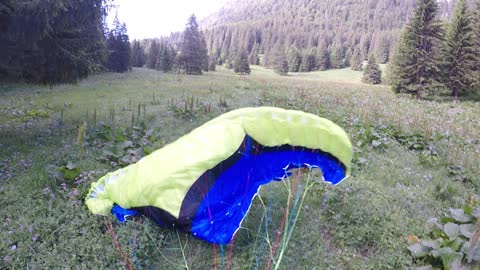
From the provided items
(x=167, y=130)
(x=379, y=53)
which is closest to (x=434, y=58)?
(x=167, y=130)

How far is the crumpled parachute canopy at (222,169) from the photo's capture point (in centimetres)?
346

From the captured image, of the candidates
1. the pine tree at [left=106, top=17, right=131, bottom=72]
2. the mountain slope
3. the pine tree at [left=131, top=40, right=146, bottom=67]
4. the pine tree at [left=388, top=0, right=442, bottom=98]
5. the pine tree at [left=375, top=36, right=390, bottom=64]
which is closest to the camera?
the pine tree at [left=388, top=0, right=442, bottom=98]

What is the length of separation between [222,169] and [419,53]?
28631 millimetres

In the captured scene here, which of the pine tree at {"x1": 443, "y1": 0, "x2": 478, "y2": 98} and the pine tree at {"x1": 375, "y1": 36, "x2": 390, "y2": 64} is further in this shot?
the pine tree at {"x1": 375, "y1": 36, "x2": 390, "y2": 64}

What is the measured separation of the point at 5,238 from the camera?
3699mm

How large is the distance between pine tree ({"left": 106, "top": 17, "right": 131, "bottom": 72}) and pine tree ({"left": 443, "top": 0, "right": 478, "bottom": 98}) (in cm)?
4641

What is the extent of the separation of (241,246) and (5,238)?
9.46 ft

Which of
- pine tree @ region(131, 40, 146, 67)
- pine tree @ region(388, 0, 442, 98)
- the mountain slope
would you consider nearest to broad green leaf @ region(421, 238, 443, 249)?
pine tree @ region(388, 0, 442, 98)

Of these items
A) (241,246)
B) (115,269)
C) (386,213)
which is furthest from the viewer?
(386,213)

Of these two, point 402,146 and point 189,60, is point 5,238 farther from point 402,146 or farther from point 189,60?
point 189,60

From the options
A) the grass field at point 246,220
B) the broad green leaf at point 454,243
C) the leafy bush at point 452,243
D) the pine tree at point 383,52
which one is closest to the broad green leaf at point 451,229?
the leafy bush at point 452,243

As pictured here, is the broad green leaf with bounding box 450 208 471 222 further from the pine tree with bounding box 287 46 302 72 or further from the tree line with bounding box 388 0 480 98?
the pine tree with bounding box 287 46 302 72

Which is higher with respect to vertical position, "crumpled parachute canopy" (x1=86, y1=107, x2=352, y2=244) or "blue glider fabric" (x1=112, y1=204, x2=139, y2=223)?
"crumpled parachute canopy" (x1=86, y1=107, x2=352, y2=244)

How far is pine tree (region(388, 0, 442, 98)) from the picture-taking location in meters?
26.1
